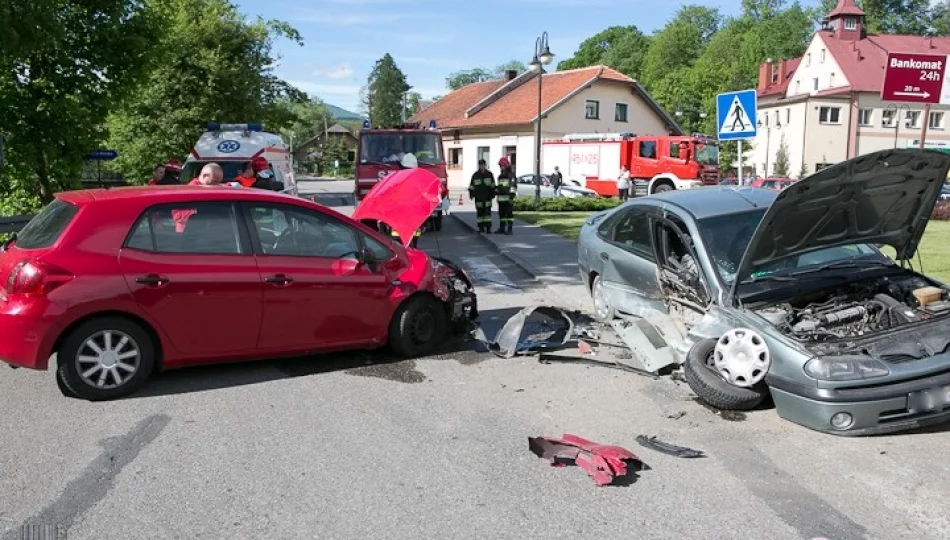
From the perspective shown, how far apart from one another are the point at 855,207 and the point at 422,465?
384cm

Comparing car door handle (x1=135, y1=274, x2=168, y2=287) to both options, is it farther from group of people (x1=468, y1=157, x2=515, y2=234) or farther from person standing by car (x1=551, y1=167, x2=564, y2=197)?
person standing by car (x1=551, y1=167, x2=564, y2=197)

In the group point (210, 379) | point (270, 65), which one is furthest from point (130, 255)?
point (270, 65)

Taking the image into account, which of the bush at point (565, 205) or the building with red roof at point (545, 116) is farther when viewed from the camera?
the building with red roof at point (545, 116)

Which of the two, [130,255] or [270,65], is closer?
[130,255]

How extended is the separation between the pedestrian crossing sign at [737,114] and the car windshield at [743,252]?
3.54m

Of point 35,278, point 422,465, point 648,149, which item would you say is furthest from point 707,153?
point 35,278

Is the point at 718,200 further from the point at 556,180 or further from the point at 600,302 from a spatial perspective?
the point at 556,180

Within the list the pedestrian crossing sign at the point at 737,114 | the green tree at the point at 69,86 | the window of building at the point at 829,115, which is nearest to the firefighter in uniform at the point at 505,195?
the pedestrian crossing sign at the point at 737,114

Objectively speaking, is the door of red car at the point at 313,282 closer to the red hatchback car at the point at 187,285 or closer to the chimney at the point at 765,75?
the red hatchback car at the point at 187,285

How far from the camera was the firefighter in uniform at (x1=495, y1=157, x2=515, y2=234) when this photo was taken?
53.1 feet

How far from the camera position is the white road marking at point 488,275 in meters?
10.4

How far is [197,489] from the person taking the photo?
398cm

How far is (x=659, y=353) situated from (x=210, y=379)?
12.0ft

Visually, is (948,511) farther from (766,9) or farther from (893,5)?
(766,9)
